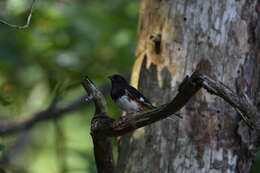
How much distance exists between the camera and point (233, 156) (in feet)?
13.7

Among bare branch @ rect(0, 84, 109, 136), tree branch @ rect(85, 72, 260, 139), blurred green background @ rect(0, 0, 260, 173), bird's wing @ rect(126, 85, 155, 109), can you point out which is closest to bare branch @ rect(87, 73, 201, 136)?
tree branch @ rect(85, 72, 260, 139)

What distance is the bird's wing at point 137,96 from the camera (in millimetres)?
4278

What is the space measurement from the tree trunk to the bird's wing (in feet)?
0.22

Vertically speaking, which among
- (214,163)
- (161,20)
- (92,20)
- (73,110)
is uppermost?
(92,20)

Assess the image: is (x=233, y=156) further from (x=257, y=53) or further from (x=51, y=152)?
(x=51, y=152)

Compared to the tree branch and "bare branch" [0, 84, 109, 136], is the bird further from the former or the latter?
"bare branch" [0, 84, 109, 136]

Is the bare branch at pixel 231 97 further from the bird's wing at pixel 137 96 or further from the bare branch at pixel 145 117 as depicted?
the bird's wing at pixel 137 96

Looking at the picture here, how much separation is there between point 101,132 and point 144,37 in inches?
51.1

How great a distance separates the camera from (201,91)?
4254 mm

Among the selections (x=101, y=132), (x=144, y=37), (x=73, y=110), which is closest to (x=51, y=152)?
(x=73, y=110)

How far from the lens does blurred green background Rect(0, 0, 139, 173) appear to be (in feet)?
21.7

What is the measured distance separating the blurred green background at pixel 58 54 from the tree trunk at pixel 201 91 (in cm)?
209

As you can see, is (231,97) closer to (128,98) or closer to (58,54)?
(128,98)

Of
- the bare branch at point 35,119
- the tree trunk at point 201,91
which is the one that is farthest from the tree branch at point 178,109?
the bare branch at point 35,119
